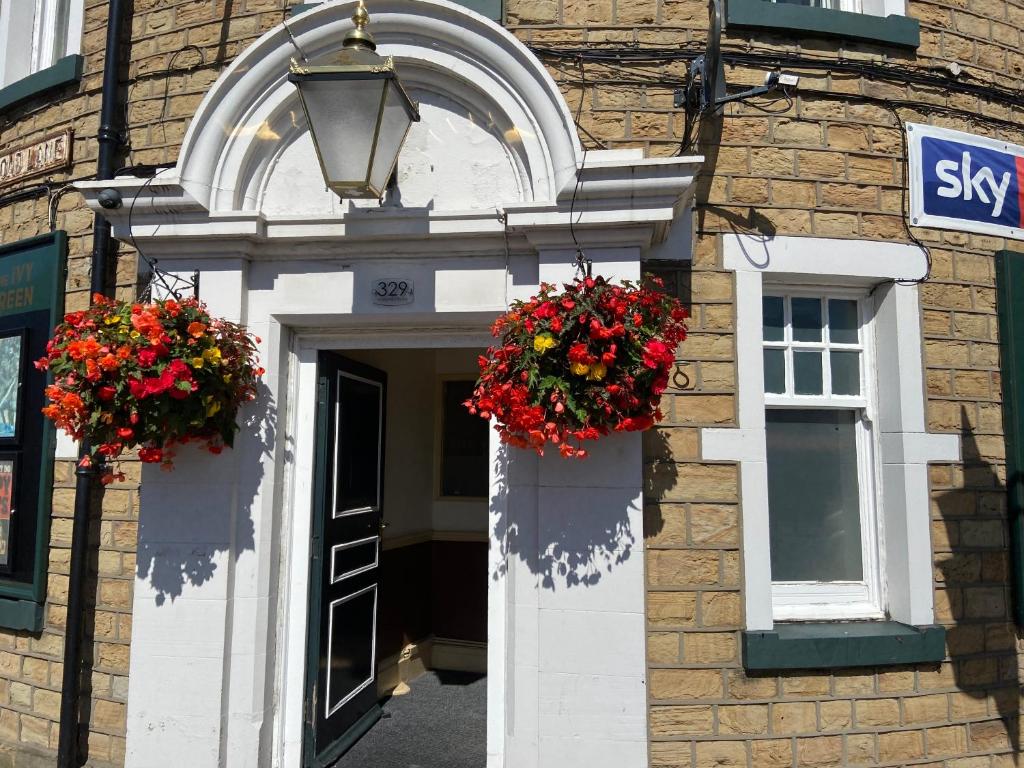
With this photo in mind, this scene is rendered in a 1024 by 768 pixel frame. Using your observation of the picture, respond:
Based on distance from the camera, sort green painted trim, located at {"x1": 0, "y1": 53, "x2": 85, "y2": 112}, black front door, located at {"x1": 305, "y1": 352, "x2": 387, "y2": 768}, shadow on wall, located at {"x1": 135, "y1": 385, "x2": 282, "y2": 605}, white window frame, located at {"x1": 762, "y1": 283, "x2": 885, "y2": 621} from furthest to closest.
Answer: green painted trim, located at {"x1": 0, "y1": 53, "x2": 85, "y2": 112}, black front door, located at {"x1": 305, "y1": 352, "x2": 387, "y2": 768}, white window frame, located at {"x1": 762, "y1": 283, "x2": 885, "y2": 621}, shadow on wall, located at {"x1": 135, "y1": 385, "x2": 282, "y2": 605}

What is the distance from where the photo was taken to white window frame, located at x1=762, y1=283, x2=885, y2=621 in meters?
3.67

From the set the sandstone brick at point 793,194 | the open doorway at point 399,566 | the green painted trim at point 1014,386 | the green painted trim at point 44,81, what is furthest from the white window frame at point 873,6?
the green painted trim at point 44,81

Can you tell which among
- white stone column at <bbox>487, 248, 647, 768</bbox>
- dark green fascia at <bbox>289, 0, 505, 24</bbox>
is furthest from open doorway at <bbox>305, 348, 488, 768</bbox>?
dark green fascia at <bbox>289, 0, 505, 24</bbox>

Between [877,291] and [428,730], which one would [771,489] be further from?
[428,730]

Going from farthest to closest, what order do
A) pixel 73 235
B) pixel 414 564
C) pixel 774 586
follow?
pixel 414 564, pixel 73 235, pixel 774 586

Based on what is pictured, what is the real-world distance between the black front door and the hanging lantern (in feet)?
3.96

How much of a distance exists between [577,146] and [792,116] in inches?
50.8

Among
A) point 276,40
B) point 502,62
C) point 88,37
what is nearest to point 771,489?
point 502,62

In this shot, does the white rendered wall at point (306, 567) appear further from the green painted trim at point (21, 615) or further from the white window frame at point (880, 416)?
the green painted trim at point (21, 615)

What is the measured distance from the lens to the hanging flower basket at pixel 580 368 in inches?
116

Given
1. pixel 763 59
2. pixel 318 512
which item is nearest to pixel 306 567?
pixel 318 512

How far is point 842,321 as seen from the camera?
152 inches

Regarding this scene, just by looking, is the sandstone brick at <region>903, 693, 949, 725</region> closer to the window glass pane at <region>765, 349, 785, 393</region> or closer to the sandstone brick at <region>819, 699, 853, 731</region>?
the sandstone brick at <region>819, 699, 853, 731</region>

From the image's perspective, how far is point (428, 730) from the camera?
448 centimetres
